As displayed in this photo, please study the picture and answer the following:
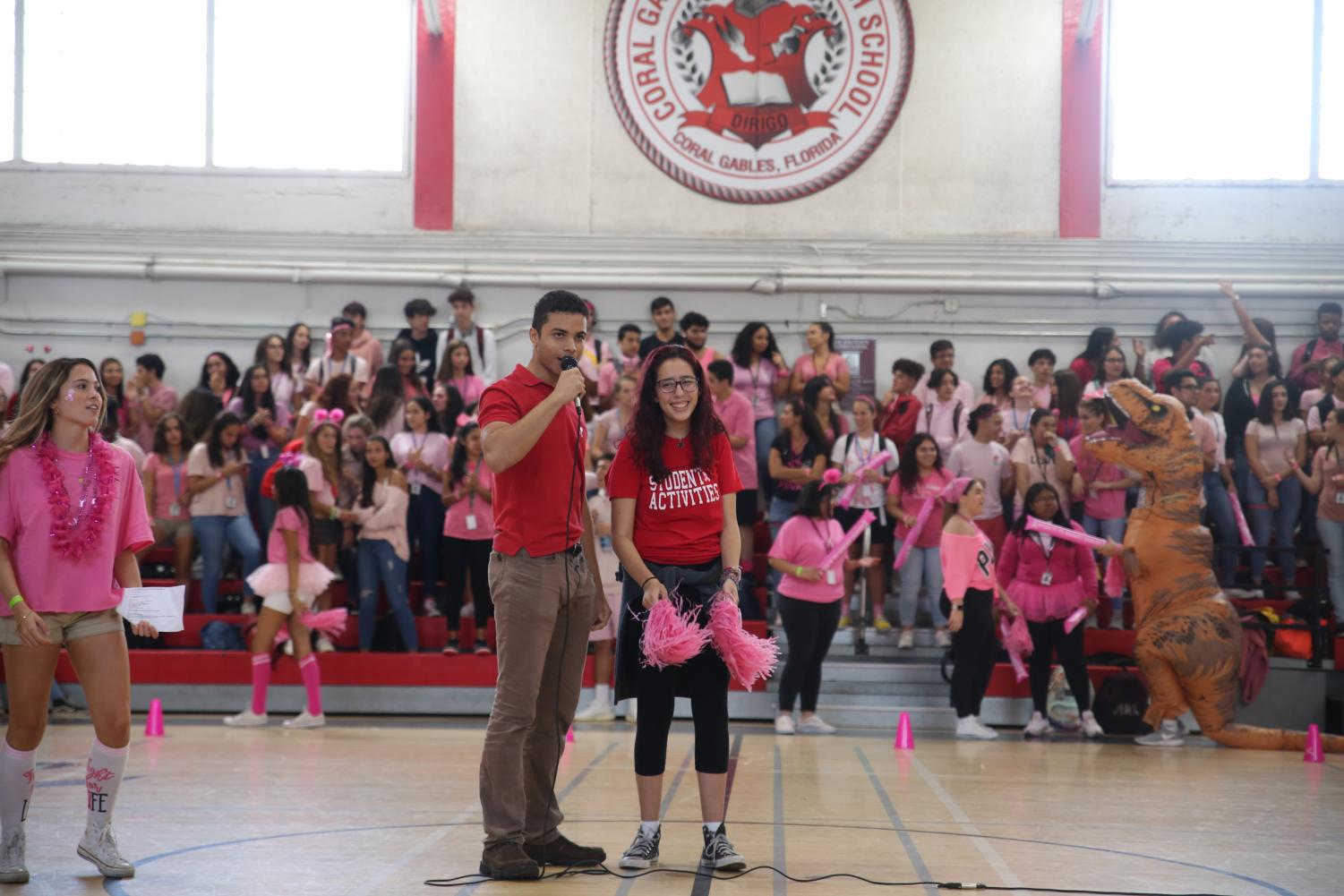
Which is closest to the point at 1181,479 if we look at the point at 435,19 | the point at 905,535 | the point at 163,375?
the point at 905,535

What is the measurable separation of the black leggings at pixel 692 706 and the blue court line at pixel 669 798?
1.20 ft

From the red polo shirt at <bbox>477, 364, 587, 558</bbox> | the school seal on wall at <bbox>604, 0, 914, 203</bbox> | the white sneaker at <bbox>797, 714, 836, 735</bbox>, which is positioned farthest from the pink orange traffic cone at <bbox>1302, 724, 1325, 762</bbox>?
the school seal on wall at <bbox>604, 0, 914, 203</bbox>

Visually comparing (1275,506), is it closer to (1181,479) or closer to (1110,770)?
(1181,479)

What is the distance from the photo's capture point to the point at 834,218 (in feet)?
47.3

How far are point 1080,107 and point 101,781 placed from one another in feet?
40.0

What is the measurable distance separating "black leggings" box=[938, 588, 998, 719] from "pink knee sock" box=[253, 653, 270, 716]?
4.89 meters

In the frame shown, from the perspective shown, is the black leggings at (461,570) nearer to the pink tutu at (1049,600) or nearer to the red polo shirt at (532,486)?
the pink tutu at (1049,600)

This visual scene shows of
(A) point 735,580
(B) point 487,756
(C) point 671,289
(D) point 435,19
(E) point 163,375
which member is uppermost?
(D) point 435,19

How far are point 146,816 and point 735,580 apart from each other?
2.95m

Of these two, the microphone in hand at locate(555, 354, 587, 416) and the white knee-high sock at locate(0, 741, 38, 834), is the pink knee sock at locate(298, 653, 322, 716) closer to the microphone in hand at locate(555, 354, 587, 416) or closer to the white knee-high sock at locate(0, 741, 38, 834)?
the white knee-high sock at locate(0, 741, 38, 834)

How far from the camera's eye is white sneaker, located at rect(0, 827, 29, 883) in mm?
4730

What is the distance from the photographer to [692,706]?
4.98m

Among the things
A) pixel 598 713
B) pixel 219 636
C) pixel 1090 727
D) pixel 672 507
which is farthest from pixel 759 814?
pixel 219 636

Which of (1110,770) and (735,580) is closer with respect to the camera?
(735,580)
